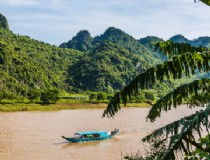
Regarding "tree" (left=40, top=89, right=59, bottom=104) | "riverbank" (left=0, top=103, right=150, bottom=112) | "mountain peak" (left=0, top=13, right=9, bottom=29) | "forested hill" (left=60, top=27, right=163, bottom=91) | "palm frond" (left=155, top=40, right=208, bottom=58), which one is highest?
"mountain peak" (left=0, top=13, right=9, bottom=29)

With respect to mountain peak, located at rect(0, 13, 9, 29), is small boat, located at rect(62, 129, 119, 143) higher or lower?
lower

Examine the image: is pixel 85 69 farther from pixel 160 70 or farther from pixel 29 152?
pixel 160 70

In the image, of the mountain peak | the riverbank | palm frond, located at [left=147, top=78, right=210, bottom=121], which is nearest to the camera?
palm frond, located at [left=147, top=78, right=210, bottom=121]

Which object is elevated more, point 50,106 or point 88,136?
point 50,106

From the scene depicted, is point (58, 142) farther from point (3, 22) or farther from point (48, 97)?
point (3, 22)

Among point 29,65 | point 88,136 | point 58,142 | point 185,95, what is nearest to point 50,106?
A: point 88,136

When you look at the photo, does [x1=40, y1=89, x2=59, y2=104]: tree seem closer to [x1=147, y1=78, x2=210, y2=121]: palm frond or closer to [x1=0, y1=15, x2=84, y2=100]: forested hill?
[x1=0, y1=15, x2=84, y2=100]: forested hill

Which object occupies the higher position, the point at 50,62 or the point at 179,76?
the point at 50,62

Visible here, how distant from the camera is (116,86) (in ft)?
440

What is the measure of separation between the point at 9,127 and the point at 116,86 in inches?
3810

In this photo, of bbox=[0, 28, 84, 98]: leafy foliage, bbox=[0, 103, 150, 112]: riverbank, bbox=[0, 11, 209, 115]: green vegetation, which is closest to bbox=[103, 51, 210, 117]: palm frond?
bbox=[0, 103, 150, 112]: riverbank

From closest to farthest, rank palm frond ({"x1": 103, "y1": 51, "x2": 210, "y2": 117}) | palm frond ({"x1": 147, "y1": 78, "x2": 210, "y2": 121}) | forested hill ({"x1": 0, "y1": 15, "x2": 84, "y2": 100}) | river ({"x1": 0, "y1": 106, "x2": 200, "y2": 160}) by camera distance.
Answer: palm frond ({"x1": 103, "y1": 51, "x2": 210, "y2": 117}) < palm frond ({"x1": 147, "y1": 78, "x2": 210, "y2": 121}) < river ({"x1": 0, "y1": 106, "x2": 200, "y2": 160}) < forested hill ({"x1": 0, "y1": 15, "x2": 84, "y2": 100})

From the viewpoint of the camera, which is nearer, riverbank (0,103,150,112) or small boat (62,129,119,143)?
small boat (62,129,119,143)

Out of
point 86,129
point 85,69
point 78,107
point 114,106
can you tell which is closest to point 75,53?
point 85,69
